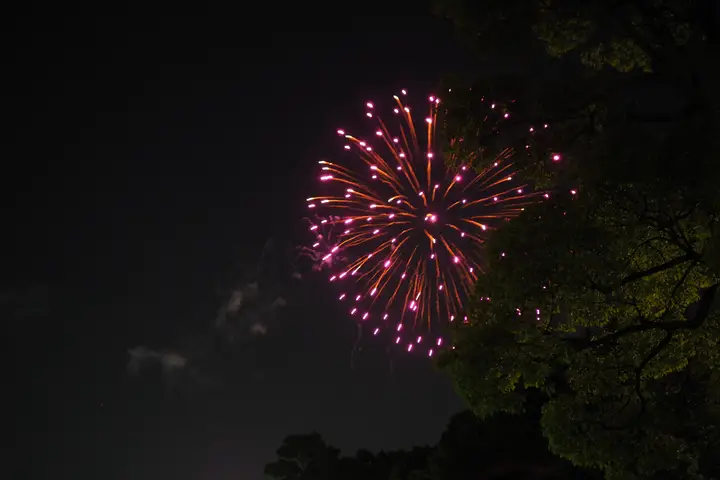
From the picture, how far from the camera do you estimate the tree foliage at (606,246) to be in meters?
7.73

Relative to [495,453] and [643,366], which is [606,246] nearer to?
[643,366]

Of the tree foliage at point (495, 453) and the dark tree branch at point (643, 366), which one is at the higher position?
the tree foliage at point (495, 453)

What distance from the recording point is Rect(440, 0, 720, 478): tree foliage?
7.73 m

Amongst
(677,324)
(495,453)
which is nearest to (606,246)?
(677,324)

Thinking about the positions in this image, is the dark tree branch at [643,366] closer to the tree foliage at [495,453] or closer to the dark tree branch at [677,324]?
the dark tree branch at [677,324]

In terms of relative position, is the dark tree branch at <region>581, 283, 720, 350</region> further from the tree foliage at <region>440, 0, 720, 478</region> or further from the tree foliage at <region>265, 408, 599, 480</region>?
the tree foliage at <region>265, 408, 599, 480</region>

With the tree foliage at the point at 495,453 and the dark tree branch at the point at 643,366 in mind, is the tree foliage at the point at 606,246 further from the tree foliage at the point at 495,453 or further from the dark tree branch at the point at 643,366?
the tree foliage at the point at 495,453

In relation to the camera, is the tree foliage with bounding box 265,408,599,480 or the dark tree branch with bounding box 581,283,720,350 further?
the tree foliage with bounding box 265,408,599,480

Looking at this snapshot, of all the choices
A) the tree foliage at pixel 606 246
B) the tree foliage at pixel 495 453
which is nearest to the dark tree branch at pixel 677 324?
the tree foliage at pixel 606 246

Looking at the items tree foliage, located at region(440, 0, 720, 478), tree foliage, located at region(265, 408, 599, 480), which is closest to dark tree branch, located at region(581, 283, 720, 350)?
tree foliage, located at region(440, 0, 720, 478)

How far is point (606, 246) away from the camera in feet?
26.1

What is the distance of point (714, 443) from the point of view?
30.3 feet

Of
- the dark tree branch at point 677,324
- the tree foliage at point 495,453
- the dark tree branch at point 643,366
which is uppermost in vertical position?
the tree foliage at point 495,453

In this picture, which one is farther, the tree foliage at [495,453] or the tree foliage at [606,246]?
the tree foliage at [495,453]
